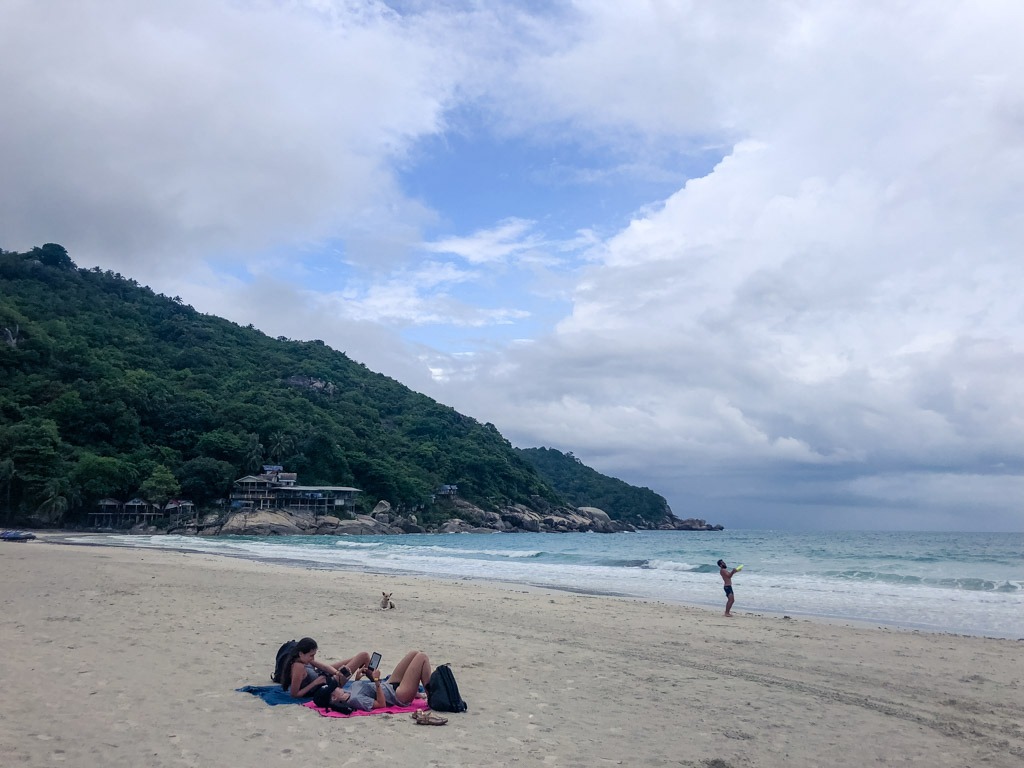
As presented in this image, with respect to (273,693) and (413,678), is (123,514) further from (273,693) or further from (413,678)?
(413,678)

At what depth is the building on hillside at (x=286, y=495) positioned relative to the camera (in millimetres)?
75438

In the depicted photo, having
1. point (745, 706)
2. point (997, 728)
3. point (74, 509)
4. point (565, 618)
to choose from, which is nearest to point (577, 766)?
point (745, 706)

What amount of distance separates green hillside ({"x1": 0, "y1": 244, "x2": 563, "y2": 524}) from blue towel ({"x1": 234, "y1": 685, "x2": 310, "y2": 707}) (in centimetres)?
6424

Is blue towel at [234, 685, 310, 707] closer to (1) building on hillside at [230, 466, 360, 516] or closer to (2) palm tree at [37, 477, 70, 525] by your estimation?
(2) palm tree at [37, 477, 70, 525]

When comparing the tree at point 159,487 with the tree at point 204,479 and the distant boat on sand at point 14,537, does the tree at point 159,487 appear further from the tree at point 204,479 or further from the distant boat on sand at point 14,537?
the distant boat on sand at point 14,537

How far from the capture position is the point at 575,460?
590 ft

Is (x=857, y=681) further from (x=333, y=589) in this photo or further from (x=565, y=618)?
(x=333, y=589)

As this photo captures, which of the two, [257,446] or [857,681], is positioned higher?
[257,446]

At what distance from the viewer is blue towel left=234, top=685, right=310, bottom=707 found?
6.42 metres

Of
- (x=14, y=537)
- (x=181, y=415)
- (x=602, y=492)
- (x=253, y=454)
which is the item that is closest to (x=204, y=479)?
(x=253, y=454)

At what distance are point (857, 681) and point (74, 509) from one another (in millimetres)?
71747

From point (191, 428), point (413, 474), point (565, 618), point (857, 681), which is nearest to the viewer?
point (857, 681)

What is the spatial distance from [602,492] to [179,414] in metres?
106

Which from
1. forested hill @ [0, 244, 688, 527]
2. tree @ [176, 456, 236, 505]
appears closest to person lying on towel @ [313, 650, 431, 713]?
forested hill @ [0, 244, 688, 527]
